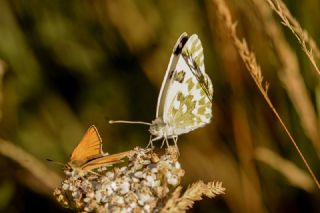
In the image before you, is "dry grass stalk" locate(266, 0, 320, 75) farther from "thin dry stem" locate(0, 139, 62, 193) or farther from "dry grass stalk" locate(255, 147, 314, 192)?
"thin dry stem" locate(0, 139, 62, 193)

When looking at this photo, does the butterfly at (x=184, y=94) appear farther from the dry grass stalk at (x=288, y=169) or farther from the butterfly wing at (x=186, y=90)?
the dry grass stalk at (x=288, y=169)

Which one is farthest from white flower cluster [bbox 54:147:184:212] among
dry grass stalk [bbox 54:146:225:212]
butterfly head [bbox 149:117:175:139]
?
butterfly head [bbox 149:117:175:139]

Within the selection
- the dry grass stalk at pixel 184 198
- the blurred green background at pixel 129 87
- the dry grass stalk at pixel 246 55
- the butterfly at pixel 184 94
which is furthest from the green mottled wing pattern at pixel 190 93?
the dry grass stalk at pixel 184 198

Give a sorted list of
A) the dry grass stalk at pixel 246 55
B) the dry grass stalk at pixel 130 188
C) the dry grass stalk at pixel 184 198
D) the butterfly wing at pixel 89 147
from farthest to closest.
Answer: the butterfly wing at pixel 89 147 < the dry grass stalk at pixel 246 55 < the dry grass stalk at pixel 130 188 < the dry grass stalk at pixel 184 198

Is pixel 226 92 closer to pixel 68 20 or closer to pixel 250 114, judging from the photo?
pixel 250 114

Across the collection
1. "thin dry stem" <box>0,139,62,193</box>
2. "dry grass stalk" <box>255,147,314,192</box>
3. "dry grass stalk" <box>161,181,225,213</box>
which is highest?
"thin dry stem" <box>0,139,62,193</box>

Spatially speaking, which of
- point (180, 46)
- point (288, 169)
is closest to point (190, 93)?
point (180, 46)

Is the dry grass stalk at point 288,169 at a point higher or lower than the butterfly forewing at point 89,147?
lower
